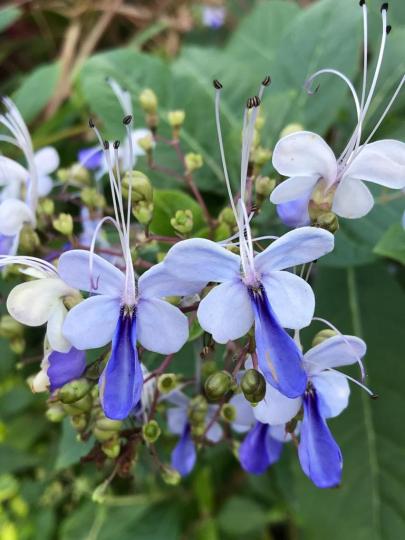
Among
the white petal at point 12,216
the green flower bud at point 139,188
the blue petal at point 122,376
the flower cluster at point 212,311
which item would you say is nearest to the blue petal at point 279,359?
the flower cluster at point 212,311

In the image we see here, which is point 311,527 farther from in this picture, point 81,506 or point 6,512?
point 6,512

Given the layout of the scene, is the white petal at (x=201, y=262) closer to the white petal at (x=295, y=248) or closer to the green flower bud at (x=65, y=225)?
the white petal at (x=295, y=248)

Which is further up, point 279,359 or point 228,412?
point 279,359

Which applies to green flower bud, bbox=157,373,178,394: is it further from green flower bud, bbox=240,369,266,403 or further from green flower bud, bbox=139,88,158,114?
green flower bud, bbox=139,88,158,114

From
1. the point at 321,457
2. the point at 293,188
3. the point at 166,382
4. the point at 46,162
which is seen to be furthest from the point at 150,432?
the point at 46,162

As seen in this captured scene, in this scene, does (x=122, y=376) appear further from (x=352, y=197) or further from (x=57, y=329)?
(x=352, y=197)

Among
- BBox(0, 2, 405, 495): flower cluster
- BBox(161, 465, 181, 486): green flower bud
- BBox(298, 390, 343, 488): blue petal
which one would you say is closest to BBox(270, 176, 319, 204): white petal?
BBox(0, 2, 405, 495): flower cluster
